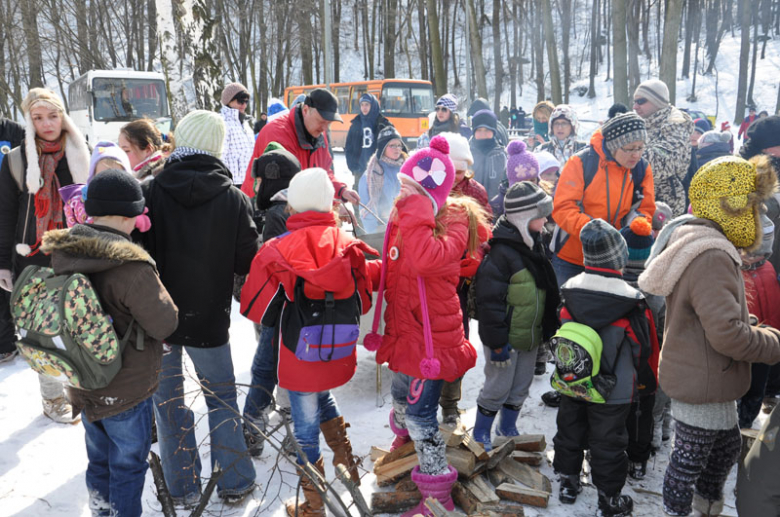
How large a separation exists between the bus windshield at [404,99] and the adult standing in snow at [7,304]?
64.5ft

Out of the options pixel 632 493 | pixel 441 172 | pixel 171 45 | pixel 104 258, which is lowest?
pixel 632 493

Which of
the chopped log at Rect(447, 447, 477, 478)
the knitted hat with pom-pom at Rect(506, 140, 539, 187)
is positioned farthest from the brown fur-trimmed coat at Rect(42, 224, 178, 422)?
the knitted hat with pom-pom at Rect(506, 140, 539, 187)

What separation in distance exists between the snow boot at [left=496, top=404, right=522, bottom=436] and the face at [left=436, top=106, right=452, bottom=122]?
4490 millimetres

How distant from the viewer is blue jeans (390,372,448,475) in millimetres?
3018

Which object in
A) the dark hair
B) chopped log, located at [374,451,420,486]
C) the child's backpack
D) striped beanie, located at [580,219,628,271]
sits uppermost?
the dark hair

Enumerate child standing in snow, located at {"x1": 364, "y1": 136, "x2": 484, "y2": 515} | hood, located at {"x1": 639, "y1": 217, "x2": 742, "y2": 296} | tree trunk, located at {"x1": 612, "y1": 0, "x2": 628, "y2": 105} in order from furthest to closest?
tree trunk, located at {"x1": 612, "y1": 0, "x2": 628, "y2": 105} < child standing in snow, located at {"x1": 364, "y1": 136, "x2": 484, "y2": 515} < hood, located at {"x1": 639, "y1": 217, "x2": 742, "y2": 296}

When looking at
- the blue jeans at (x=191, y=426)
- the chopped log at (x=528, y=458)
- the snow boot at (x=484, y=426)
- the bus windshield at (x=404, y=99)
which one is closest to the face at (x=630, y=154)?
the snow boot at (x=484, y=426)

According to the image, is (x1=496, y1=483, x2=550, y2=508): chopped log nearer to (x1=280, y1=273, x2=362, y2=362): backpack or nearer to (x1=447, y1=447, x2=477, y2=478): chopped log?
(x1=447, y1=447, x2=477, y2=478): chopped log

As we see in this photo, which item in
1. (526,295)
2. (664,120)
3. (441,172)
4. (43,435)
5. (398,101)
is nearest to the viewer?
(441,172)

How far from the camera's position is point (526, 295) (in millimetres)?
3488

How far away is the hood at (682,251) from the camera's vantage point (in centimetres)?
262

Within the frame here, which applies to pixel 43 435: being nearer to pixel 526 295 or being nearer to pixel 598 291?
pixel 526 295

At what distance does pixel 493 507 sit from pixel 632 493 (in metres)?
0.85

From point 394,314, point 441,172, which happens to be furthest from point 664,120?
point 394,314
